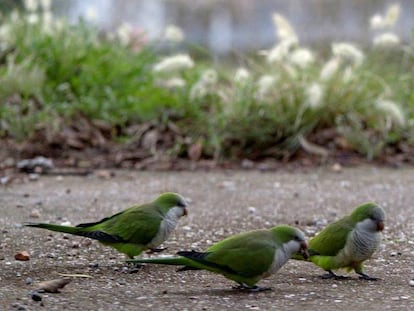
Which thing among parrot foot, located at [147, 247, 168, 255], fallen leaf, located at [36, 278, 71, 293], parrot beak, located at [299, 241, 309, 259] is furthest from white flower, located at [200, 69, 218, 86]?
fallen leaf, located at [36, 278, 71, 293]

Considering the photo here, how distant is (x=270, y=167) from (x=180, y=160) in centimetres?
66

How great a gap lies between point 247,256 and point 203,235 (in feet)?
3.49

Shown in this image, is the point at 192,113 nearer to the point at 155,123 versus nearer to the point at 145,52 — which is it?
the point at 155,123

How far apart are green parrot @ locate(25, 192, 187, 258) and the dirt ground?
0.38ft

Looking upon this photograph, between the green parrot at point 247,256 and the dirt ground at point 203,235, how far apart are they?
Result: 0.30ft

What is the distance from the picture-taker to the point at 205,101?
6219 mm

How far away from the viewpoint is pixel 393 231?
4.01 metres

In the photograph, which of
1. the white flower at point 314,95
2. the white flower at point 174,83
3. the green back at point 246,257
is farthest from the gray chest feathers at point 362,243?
the white flower at point 174,83

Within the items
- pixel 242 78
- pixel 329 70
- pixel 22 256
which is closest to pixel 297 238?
pixel 22 256

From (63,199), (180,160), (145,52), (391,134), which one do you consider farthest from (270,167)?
(145,52)

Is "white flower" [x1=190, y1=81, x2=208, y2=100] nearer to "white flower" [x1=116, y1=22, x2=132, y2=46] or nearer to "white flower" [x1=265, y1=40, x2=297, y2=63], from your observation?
"white flower" [x1=265, y1=40, x2=297, y2=63]

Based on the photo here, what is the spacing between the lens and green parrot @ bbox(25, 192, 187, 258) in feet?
10.4

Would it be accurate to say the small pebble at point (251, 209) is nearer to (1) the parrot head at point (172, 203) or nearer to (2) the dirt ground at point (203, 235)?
(2) the dirt ground at point (203, 235)

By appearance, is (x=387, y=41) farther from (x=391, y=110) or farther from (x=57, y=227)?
(x=57, y=227)
